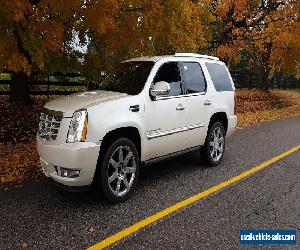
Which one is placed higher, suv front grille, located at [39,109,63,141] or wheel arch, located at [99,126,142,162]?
suv front grille, located at [39,109,63,141]

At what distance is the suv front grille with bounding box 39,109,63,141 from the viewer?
5018mm

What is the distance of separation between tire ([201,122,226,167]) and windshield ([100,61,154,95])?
1.84m

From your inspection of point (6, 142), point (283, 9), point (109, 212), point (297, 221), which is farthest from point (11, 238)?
point (283, 9)

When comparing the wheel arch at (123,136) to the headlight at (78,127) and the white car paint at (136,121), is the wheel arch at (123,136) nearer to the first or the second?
the white car paint at (136,121)

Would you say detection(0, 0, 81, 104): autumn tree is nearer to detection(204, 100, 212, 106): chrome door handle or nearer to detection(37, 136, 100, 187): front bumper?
detection(37, 136, 100, 187): front bumper

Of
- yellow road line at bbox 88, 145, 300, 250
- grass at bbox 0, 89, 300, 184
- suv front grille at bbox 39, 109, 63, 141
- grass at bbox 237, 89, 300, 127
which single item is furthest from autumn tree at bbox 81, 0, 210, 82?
grass at bbox 237, 89, 300, 127

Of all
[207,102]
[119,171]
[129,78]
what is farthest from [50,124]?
[207,102]

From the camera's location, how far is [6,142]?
9.12m

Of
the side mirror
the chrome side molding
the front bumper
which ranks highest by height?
the side mirror

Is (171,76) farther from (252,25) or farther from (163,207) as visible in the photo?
(252,25)

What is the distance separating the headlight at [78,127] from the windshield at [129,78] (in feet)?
3.36

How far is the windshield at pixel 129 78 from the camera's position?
5.82 m

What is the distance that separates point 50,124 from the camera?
515cm

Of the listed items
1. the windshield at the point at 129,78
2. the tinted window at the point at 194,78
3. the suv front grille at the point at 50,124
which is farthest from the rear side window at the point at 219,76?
the suv front grille at the point at 50,124
